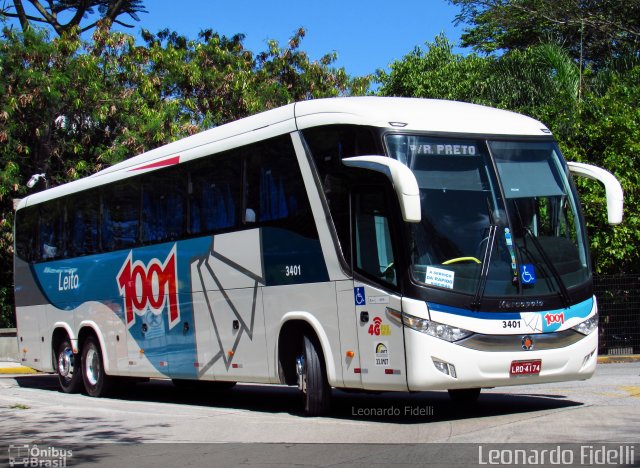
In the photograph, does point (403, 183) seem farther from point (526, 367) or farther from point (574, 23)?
point (574, 23)

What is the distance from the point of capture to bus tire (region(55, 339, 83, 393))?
56.4 ft

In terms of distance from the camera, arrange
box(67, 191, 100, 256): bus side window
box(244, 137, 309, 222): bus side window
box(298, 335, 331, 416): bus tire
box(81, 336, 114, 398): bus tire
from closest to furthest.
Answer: box(298, 335, 331, 416): bus tire < box(244, 137, 309, 222): bus side window < box(81, 336, 114, 398): bus tire < box(67, 191, 100, 256): bus side window

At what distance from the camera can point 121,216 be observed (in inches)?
616

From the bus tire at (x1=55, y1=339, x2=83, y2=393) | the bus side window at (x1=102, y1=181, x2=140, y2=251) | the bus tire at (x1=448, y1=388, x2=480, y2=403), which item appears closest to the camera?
the bus tire at (x1=448, y1=388, x2=480, y2=403)

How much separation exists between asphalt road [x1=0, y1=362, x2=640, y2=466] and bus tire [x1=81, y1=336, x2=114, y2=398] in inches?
24.4

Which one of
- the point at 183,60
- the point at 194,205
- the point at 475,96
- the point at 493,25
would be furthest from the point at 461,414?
the point at 493,25

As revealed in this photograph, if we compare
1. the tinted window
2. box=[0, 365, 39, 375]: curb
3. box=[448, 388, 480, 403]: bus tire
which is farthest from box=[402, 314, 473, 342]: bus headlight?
box=[0, 365, 39, 375]: curb

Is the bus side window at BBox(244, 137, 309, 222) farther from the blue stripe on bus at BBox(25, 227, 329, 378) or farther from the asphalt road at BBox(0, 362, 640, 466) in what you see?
the asphalt road at BBox(0, 362, 640, 466)

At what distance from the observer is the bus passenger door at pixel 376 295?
9906 millimetres

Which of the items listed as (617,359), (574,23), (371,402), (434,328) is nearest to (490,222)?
(434,328)

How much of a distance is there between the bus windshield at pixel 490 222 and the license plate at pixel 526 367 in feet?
2.40

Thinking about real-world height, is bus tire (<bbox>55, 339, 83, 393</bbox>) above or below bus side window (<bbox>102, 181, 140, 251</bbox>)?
below

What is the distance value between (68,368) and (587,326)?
1049 centimetres

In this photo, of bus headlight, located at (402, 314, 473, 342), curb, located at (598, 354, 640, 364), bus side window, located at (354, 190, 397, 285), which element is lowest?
curb, located at (598, 354, 640, 364)
